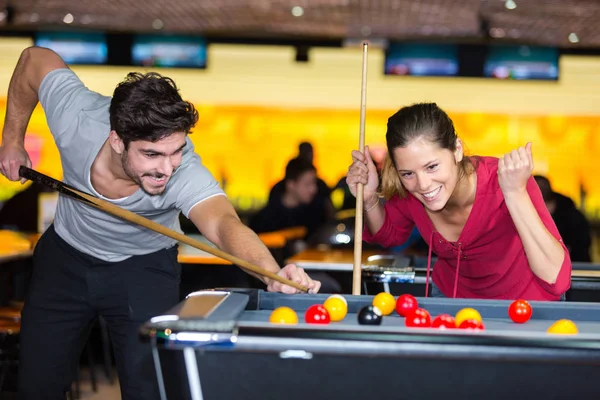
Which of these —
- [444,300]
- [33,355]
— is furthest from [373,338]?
[33,355]

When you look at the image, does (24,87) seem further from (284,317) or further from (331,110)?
(331,110)

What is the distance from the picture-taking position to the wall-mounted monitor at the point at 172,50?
786 cm

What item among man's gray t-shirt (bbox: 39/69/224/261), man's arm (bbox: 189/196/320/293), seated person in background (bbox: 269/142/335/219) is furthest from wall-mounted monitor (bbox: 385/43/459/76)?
man's arm (bbox: 189/196/320/293)

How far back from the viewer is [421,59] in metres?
7.84

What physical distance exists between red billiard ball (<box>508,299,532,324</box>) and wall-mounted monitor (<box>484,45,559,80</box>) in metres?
6.10

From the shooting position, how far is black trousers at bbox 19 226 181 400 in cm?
241

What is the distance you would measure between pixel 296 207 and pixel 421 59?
2526mm

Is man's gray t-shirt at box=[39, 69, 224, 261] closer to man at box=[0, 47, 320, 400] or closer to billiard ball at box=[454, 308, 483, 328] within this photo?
man at box=[0, 47, 320, 400]

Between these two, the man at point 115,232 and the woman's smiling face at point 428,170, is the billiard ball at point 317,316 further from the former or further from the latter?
the woman's smiling face at point 428,170

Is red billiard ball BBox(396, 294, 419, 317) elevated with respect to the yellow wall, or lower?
lower

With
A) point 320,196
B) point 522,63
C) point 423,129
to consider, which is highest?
point 522,63

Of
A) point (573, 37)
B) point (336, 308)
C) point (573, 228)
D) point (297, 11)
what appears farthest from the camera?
point (573, 37)

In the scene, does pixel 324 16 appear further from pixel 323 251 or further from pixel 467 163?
pixel 467 163

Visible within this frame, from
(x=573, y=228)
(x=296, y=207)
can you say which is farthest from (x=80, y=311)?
(x=296, y=207)
